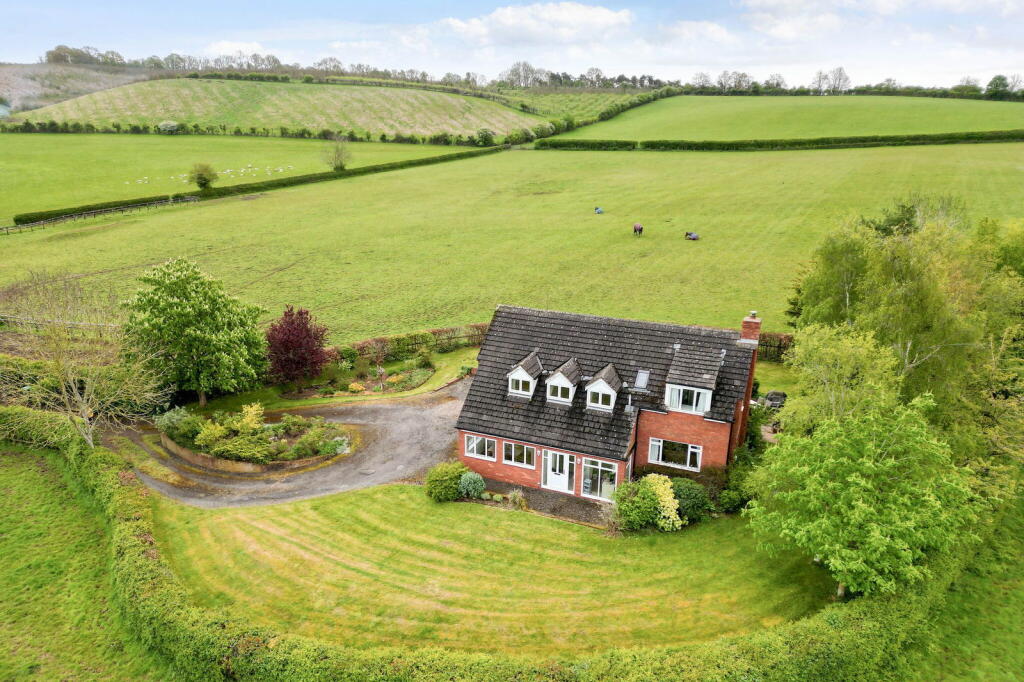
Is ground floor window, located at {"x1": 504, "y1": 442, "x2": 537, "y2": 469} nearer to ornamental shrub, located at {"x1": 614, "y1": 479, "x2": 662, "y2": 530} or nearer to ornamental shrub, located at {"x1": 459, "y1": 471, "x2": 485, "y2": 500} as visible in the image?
ornamental shrub, located at {"x1": 459, "y1": 471, "x2": 485, "y2": 500}

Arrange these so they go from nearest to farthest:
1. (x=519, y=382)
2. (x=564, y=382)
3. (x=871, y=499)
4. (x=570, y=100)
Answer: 1. (x=871, y=499)
2. (x=564, y=382)
3. (x=519, y=382)
4. (x=570, y=100)

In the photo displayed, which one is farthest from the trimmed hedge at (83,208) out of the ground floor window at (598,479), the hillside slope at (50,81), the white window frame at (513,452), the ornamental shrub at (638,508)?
the hillside slope at (50,81)

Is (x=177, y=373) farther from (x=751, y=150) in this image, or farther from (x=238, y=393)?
(x=751, y=150)

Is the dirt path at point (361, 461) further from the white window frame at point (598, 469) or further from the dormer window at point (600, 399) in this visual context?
the dormer window at point (600, 399)

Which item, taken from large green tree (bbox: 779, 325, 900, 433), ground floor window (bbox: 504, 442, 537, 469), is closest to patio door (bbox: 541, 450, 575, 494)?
ground floor window (bbox: 504, 442, 537, 469)

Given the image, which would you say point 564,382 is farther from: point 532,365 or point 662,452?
point 662,452

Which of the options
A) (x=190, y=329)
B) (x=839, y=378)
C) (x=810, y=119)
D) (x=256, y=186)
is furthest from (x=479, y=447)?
(x=810, y=119)
